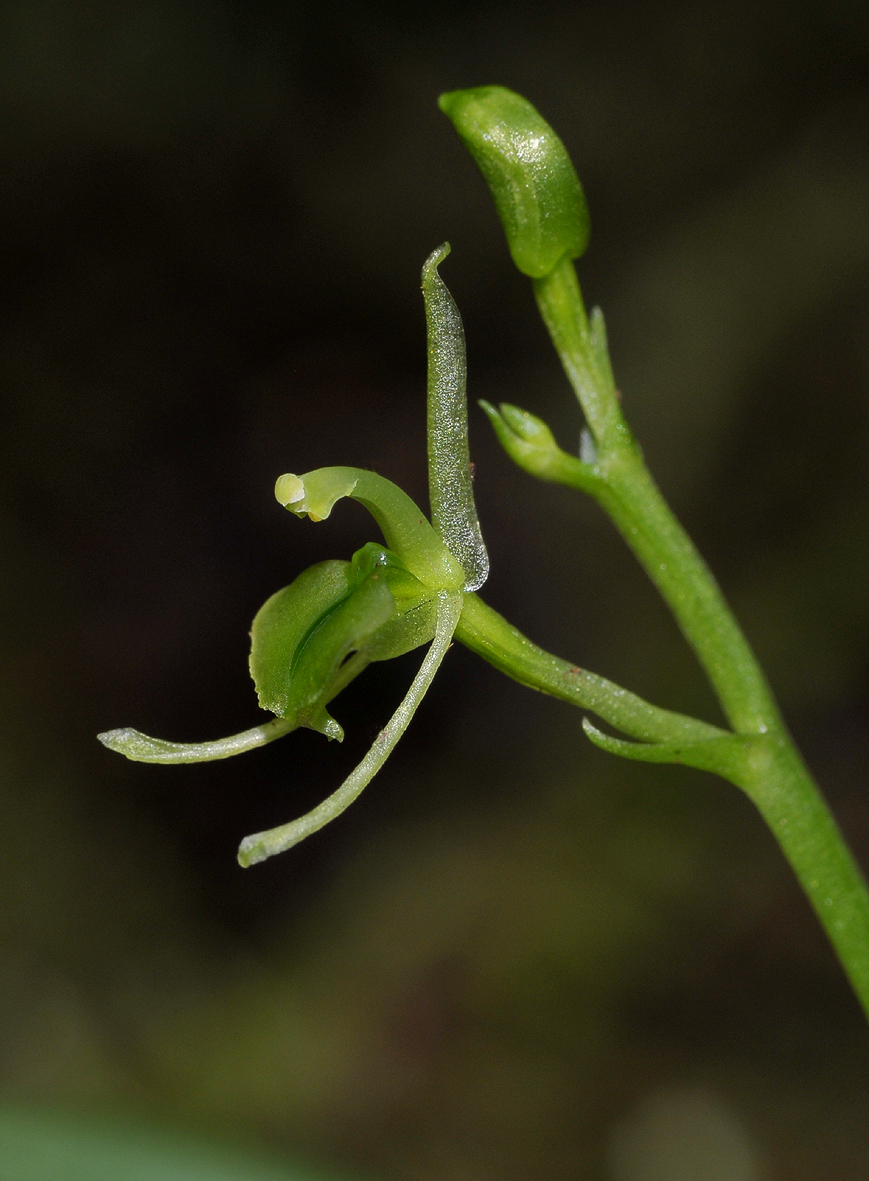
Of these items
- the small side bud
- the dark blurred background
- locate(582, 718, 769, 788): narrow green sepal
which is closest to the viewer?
locate(582, 718, 769, 788): narrow green sepal

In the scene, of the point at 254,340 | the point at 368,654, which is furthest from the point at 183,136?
the point at 368,654

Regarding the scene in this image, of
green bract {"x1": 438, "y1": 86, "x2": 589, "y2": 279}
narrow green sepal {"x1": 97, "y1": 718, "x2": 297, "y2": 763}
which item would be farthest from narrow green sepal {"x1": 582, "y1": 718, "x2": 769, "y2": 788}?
green bract {"x1": 438, "y1": 86, "x2": 589, "y2": 279}

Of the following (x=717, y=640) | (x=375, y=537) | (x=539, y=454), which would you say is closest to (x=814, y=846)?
(x=717, y=640)

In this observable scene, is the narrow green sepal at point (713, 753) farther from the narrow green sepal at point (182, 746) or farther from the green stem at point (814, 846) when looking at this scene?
the narrow green sepal at point (182, 746)

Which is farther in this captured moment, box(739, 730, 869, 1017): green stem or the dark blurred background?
the dark blurred background

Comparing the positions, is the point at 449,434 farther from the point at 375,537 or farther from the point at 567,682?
the point at 375,537

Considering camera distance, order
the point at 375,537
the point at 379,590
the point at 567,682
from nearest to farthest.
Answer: the point at 379,590, the point at 567,682, the point at 375,537

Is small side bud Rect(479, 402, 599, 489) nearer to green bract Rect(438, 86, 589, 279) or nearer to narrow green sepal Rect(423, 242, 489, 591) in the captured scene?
narrow green sepal Rect(423, 242, 489, 591)
